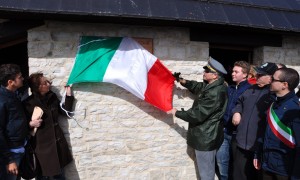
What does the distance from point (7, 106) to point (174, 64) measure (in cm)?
239

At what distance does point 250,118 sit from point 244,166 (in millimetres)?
688

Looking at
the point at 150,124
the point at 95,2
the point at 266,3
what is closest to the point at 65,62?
the point at 95,2

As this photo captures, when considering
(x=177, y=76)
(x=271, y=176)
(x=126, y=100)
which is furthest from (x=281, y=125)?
(x=126, y=100)

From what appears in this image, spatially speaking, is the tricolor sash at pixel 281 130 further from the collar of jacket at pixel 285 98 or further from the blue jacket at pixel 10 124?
the blue jacket at pixel 10 124

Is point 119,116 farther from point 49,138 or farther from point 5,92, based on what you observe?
point 5,92

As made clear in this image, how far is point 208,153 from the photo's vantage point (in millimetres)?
3975

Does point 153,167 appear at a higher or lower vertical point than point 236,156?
lower

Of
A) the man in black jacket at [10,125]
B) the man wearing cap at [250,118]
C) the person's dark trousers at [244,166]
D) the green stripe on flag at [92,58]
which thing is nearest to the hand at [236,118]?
the man wearing cap at [250,118]

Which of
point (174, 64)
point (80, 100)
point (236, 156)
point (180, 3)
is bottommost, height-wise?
point (236, 156)

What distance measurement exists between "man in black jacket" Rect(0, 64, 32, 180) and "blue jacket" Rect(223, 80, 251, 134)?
267cm

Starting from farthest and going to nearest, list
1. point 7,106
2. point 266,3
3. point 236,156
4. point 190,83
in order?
1. point 266,3
2. point 190,83
3. point 236,156
4. point 7,106

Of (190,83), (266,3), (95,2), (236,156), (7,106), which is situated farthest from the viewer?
(266,3)

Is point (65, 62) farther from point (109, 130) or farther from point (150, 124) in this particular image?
point (150, 124)

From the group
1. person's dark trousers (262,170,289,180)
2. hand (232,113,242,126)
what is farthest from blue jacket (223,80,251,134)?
person's dark trousers (262,170,289,180)
